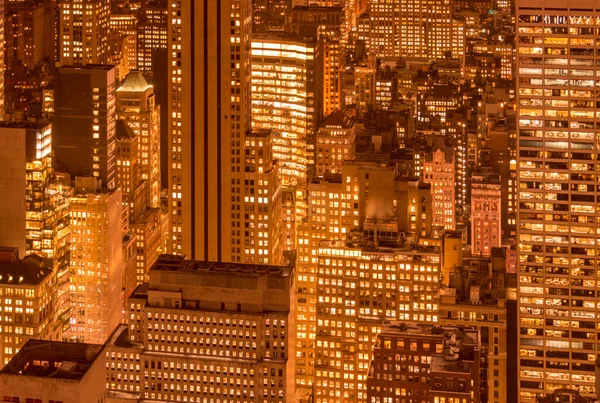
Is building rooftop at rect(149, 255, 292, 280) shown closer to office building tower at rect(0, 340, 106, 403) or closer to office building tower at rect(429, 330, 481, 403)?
office building tower at rect(429, 330, 481, 403)

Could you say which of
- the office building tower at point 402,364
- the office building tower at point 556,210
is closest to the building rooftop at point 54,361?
the office building tower at point 402,364

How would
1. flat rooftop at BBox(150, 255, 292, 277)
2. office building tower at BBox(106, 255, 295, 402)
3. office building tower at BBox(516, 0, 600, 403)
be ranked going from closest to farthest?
office building tower at BBox(106, 255, 295, 402), flat rooftop at BBox(150, 255, 292, 277), office building tower at BBox(516, 0, 600, 403)

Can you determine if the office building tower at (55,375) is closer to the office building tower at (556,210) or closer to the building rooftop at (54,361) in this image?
the building rooftop at (54,361)

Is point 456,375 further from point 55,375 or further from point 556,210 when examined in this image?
point 55,375

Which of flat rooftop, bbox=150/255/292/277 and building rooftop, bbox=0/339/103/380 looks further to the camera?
flat rooftop, bbox=150/255/292/277

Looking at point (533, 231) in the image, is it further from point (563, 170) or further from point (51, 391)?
point (51, 391)

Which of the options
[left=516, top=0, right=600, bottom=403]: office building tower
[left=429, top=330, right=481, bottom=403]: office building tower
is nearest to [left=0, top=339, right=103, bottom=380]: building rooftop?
[left=429, top=330, right=481, bottom=403]: office building tower

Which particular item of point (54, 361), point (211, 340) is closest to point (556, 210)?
point (211, 340)
